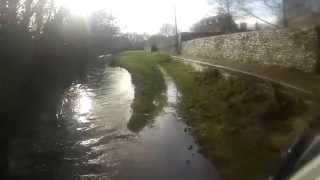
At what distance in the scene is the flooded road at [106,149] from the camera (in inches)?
384

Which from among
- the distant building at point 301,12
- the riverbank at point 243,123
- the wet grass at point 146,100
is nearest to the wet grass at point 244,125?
the riverbank at point 243,123

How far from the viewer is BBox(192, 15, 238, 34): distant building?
58325 mm

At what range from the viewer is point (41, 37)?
44.4 feet

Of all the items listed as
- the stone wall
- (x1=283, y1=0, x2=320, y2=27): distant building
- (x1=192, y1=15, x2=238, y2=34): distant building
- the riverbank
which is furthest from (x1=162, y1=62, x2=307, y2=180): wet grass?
(x1=192, y1=15, x2=238, y2=34): distant building

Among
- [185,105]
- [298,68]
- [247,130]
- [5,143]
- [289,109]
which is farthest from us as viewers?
[298,68]

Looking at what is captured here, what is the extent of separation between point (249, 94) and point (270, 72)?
749 centimetres

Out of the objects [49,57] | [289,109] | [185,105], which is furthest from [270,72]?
[49,57]

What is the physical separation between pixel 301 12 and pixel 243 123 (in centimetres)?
2044

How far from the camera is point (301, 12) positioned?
3105cm

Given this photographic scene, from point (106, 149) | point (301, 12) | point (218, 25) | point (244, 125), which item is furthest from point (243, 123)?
point (218, 25)

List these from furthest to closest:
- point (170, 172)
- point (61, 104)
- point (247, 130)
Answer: point (61, 104)
point (247, 130)
point (170, 172)

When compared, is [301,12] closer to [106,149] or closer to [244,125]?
[244,125]

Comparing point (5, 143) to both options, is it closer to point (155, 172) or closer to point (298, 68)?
point (155, 172)

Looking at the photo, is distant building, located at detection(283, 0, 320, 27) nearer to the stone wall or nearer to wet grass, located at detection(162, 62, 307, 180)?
the stone wall
